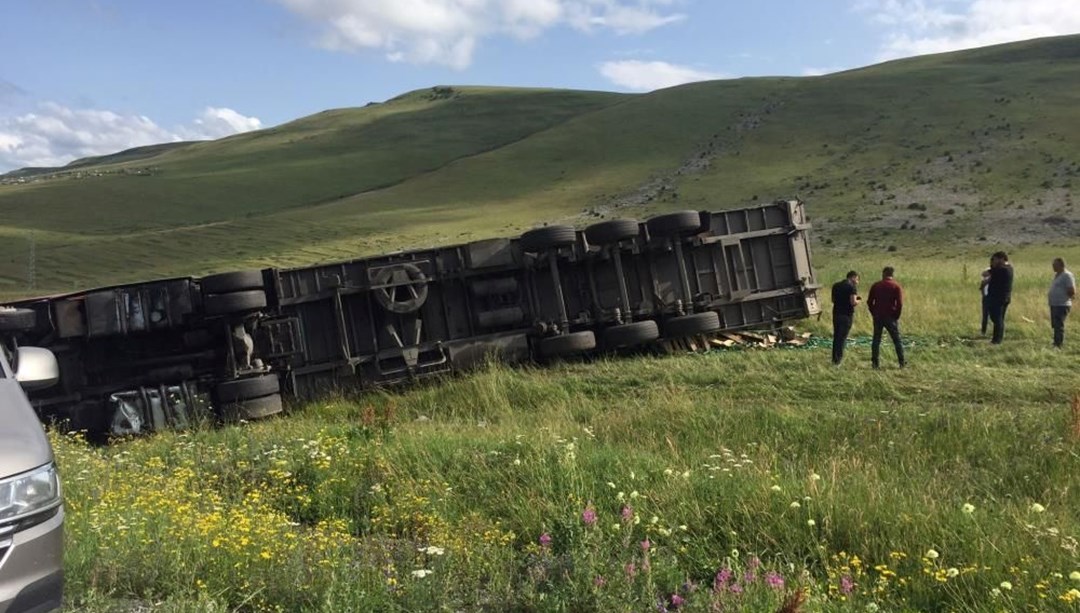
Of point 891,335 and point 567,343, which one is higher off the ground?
point 567,343

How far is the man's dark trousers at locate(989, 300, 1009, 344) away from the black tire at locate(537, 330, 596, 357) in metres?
6.46

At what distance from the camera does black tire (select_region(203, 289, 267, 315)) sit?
1009 cm

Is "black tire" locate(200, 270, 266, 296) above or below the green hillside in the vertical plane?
below

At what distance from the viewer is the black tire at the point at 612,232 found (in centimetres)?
1170

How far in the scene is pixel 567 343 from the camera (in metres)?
11.1

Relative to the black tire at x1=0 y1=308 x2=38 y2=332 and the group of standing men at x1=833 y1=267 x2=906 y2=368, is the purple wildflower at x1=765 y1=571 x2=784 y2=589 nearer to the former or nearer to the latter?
the group of standing men at x1=833 y1=267 x2=906 y2=368

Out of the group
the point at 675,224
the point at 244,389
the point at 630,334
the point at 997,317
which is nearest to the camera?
the point at 244,389

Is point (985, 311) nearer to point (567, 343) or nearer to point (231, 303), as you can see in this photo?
point (567, 343)

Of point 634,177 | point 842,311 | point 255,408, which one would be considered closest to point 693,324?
point 842,311

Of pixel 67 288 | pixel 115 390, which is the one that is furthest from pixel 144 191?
pixel 115 390

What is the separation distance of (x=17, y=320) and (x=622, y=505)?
8227 millimetres

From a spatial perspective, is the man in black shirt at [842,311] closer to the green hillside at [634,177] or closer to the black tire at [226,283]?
the black tire at [226,283]

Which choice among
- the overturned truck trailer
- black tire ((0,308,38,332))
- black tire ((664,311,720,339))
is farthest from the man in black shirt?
black tire ((0,308,38,332))

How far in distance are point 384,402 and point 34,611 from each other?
24.2 ft
